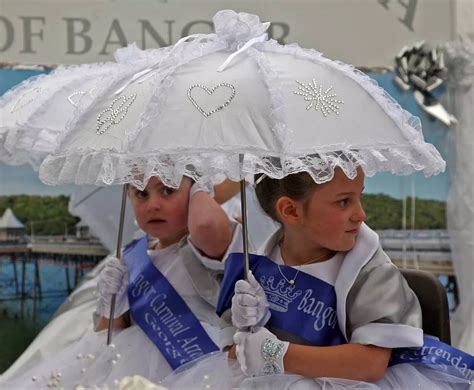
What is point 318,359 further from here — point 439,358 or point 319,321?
point 439,358

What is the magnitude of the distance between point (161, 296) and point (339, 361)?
2.98ft

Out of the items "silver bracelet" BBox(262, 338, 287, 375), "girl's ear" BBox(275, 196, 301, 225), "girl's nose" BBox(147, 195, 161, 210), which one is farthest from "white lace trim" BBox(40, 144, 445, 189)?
"girl's nose" BBox(147, 195, 161, 210)

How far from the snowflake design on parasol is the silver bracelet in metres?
0.63

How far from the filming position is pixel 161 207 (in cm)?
312

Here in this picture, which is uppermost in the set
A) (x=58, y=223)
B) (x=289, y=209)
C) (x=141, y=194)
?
(x=289, y=209)

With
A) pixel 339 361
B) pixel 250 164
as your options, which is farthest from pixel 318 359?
pixel 250 164

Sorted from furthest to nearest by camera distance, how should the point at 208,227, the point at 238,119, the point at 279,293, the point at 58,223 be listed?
the point at 58,223 → the point at 208,227 → the point at 279,293 → the point at 238,119

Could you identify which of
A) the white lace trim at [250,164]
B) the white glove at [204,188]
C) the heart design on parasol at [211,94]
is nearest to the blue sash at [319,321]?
the white lace trim at [250,164]

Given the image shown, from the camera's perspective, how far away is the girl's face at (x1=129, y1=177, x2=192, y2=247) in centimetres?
312

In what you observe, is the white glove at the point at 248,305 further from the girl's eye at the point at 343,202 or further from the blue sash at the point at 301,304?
the girl's eye at the point at 343,202

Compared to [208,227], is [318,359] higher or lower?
lower

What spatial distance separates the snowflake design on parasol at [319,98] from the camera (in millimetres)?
2293

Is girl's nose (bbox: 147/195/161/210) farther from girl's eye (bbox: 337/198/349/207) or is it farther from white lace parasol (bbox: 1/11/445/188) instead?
girl's eye (bbox: 337/198/349/207)

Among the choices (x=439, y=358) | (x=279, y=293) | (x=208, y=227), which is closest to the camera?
(x=439, y=358)
